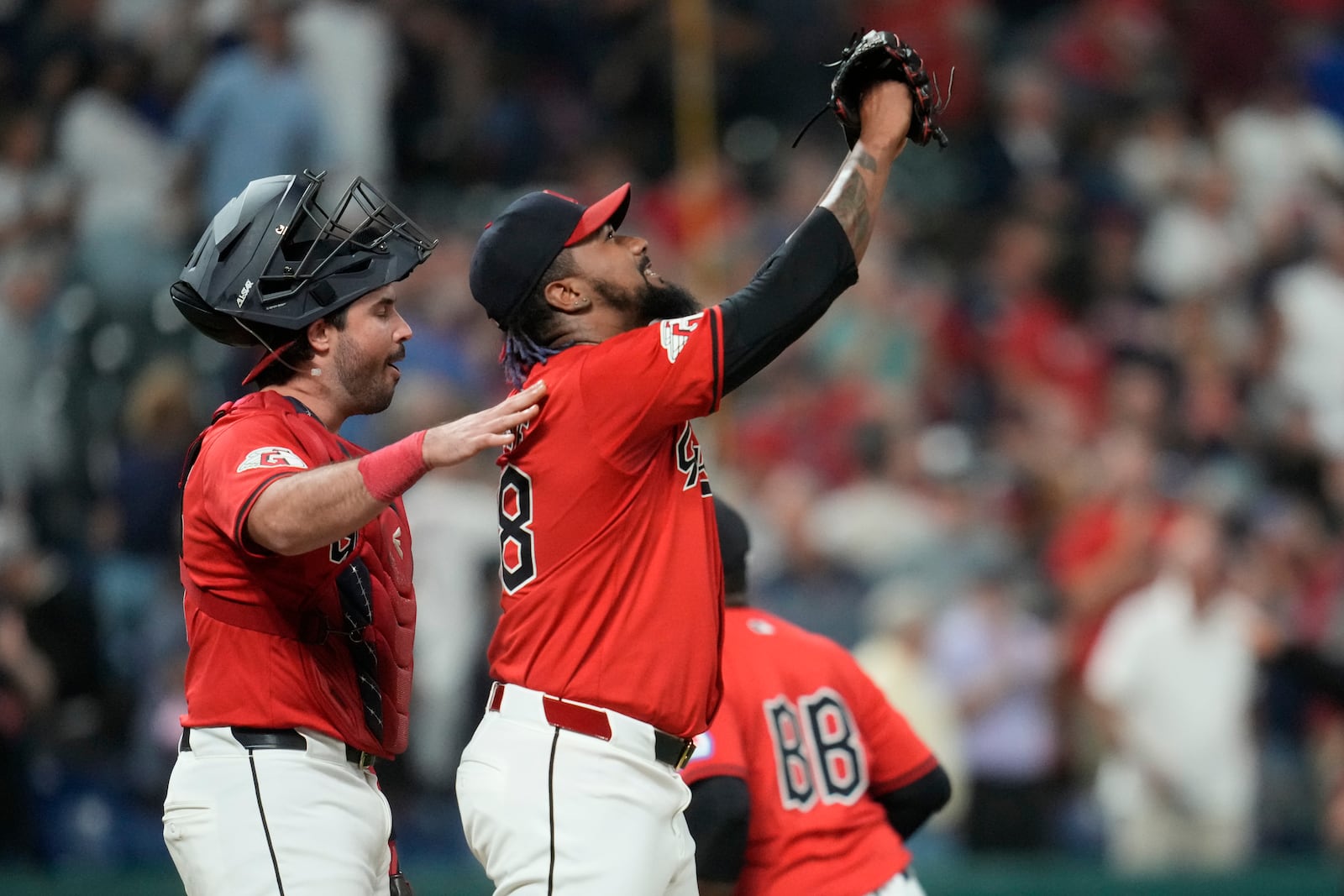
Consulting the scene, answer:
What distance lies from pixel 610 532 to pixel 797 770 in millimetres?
907

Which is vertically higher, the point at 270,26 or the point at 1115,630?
the point at 270,26

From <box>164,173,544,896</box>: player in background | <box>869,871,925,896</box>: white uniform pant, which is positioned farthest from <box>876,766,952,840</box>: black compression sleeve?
<box>164,173,544,896</box>: player in background

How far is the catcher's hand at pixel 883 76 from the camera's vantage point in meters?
3.29

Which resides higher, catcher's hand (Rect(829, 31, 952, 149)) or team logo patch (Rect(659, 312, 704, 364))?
catcher's hand (Rect(829, 31, 952, 149))

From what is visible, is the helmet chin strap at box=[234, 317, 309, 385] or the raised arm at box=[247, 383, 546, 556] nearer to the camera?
the raised arm at box=[247, 383, 546, 556]

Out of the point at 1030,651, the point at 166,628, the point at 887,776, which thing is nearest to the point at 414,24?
the point at 166,628

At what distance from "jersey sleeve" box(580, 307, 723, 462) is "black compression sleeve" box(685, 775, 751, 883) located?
836 mm

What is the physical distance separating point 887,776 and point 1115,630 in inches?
144

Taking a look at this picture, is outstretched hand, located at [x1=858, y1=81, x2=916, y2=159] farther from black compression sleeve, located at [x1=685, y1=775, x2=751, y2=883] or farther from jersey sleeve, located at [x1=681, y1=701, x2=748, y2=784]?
black compression sleeve, located at [x1=685, y1=775, x2=751, y2=883]

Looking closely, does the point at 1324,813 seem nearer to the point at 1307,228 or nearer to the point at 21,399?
the point at 1307,228

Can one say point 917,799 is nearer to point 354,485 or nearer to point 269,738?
point 269,738

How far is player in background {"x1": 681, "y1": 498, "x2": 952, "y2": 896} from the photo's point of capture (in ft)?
11.9

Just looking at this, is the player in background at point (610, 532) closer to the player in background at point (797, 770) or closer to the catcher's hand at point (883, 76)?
the catcher's hand at point (883, 76)

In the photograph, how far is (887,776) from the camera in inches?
156
